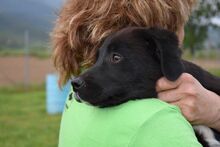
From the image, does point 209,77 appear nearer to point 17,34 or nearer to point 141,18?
point 141,18

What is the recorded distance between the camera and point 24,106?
1299cm

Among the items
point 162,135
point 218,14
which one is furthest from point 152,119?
point 218,14

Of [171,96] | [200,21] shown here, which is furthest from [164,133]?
[200,21]

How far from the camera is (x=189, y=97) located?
2.40 m

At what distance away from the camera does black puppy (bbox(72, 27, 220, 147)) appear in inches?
93.8

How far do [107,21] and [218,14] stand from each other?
52.3ft

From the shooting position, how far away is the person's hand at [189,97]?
7.84ft

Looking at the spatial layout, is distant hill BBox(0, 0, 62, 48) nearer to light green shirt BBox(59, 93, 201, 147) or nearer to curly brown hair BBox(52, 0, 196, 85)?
curly brown hair BBox(52, 0, 196, 85)

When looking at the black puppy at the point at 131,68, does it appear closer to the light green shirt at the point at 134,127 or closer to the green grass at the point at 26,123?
the light green shirt at the point at 134,127

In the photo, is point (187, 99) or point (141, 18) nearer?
point (187, 99)

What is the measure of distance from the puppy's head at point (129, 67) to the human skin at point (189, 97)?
0.04 metres

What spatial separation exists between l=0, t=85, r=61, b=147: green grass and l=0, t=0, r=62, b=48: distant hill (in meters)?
1.56

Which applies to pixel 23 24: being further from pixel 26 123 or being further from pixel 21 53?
pixel 26 123

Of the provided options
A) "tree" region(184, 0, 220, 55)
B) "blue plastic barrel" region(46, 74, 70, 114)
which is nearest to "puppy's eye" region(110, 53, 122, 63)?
"blue plastic barrel" region(46, 74, 70, 114)
